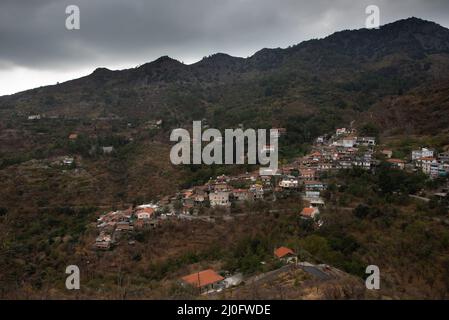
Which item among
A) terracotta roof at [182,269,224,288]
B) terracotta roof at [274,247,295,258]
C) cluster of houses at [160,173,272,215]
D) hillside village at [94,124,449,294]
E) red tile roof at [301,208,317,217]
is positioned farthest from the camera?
cluster of houses at [160,173,272,215]

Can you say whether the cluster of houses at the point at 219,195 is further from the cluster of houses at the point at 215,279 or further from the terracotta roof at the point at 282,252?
the cluster of houses at the point at 215,279

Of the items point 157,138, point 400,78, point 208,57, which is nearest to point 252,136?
point 157,138

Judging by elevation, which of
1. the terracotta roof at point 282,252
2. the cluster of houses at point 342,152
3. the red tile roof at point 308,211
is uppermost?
the cluster of houses at point 342,152

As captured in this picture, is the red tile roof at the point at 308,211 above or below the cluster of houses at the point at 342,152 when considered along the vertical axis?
below

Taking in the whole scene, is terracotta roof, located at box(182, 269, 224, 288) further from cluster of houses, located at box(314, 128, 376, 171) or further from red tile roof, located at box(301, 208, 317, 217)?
cluster of houses, located at box(314, 128, 376, 171)

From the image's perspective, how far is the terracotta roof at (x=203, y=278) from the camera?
13156 mm

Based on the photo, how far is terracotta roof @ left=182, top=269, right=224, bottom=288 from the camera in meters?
13.2

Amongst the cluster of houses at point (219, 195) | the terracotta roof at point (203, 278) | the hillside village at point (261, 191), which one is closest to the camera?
the terracotta roof at point (203, 278)

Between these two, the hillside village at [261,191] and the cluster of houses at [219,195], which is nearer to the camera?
the hillside village at [261,191]

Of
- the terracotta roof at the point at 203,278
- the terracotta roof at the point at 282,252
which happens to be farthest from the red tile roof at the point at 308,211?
the terracotta roof at the point at 203,278

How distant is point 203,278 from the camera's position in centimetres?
1360

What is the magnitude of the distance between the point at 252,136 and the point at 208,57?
6346cm

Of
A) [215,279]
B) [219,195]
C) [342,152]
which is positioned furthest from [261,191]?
[215,279]

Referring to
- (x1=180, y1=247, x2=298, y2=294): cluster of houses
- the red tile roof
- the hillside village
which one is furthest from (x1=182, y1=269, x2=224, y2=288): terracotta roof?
the red tile roof
